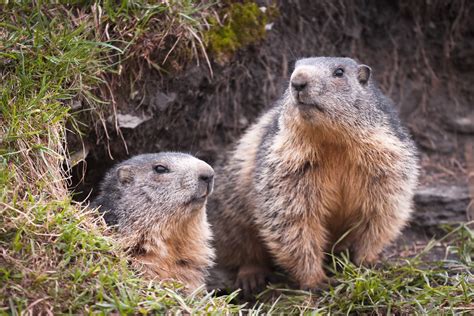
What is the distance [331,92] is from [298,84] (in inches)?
14.0

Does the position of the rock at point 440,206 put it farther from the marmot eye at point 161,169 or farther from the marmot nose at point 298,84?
the marmot eye at point 161,169

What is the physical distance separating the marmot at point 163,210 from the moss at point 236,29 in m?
1.77

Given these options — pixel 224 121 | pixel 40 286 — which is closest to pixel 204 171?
pixel 40 286

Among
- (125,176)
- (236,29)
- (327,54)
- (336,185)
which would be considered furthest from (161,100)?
(327,54)

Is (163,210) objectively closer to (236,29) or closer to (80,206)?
(80,206)

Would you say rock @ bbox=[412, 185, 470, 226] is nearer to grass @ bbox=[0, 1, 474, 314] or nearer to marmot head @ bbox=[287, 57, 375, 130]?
grass @ bbox=[0, 1, 474, 314]

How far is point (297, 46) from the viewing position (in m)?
8.81

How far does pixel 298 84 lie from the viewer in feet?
19.0

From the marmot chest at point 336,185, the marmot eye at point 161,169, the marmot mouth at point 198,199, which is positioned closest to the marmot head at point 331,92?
the marmot chest at point 336,185

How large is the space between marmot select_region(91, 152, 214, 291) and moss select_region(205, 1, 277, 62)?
177cm

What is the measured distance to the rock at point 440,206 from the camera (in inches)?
336

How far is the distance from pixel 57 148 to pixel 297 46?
3955 mm

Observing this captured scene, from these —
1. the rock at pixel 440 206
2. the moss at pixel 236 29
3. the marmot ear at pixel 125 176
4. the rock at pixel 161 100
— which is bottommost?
the rock at pixel 440 206

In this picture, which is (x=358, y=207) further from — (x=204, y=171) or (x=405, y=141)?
(x=204, y=171)
